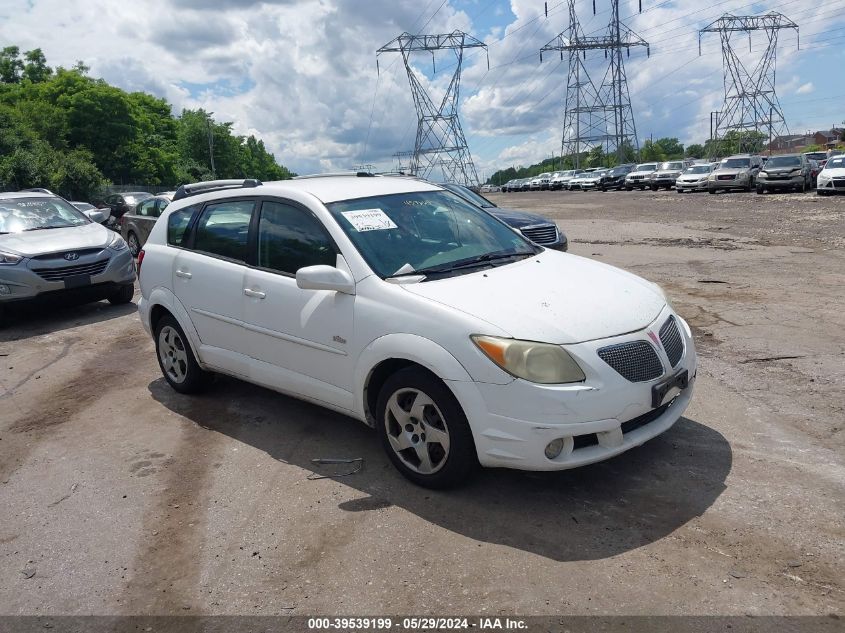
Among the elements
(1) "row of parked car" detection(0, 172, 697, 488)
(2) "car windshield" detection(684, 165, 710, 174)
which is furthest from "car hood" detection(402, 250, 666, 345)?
(2) "car windshield" detection(684, 165, 710, 174)

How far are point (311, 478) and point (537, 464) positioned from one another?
148 centimetres

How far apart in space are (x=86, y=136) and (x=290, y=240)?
63062 millimetres

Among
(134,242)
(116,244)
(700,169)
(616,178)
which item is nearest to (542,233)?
(116,244)

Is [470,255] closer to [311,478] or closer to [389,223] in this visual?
[389,223]

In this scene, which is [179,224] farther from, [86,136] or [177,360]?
[86,136]

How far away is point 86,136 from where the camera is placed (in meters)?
59.4

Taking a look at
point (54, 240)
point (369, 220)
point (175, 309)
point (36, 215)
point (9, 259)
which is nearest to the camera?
point (369, 220)

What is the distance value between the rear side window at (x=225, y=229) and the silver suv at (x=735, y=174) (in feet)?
106

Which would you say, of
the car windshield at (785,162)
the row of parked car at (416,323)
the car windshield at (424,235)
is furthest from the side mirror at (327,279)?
the car windshield at (785,162)

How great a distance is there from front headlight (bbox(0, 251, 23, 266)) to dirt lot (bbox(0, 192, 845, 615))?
3472 millimetres

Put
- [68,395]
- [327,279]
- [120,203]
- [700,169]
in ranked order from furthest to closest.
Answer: [700,169] < [120,203] < [68,395] < [327,279]

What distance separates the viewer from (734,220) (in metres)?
18.8

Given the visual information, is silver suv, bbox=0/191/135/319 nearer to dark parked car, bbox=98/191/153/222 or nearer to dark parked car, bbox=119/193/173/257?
dark parked car, bbox=119/193/173/257

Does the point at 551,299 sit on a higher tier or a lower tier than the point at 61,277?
higher
